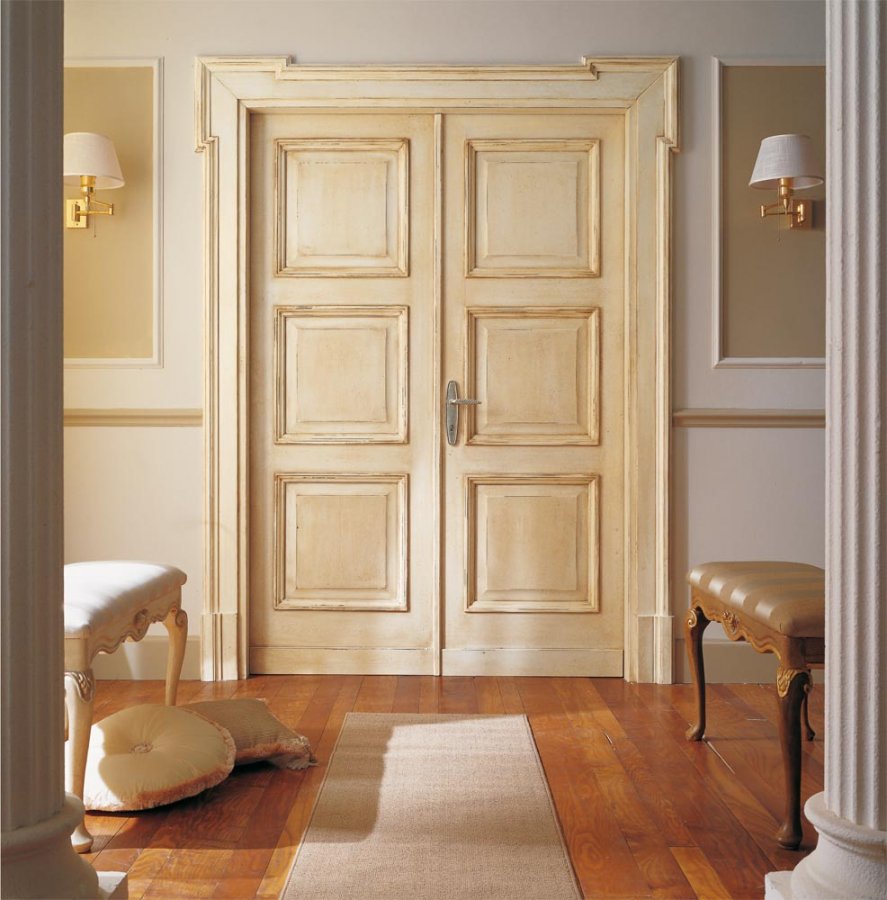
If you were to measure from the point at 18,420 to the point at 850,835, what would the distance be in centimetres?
139

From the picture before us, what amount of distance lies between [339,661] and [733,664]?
5.02 ft

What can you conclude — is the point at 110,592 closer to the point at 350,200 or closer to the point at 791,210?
the point at 350,200

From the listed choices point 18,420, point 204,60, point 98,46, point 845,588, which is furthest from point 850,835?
point 98,46

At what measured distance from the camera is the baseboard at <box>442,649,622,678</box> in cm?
402

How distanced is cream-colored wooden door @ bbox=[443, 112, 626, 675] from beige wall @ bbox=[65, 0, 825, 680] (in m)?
0.26

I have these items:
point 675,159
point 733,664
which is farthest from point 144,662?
point 675,159

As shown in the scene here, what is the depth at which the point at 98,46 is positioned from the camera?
3963 mm

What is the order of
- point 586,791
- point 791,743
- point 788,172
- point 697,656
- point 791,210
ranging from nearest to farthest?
point 791,743
point 586,791
point 697,656
point 788,172
point 791,210

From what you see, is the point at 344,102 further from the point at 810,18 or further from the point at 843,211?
the point at 843,211

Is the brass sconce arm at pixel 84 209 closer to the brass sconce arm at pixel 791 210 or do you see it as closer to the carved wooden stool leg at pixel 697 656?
the brass sconce arm at pixel 791 210

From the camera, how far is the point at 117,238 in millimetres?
3979

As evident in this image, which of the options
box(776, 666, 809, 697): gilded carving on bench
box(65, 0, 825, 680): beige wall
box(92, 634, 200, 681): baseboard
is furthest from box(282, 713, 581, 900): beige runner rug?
box(65, 0, 825, 680): beige wall

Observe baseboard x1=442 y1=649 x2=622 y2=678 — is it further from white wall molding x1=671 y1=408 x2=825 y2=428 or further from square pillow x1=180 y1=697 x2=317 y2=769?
square pillow x1=180 y1=697 x2=317 y2=769

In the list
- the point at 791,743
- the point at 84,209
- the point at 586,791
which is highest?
the point at 84,209
